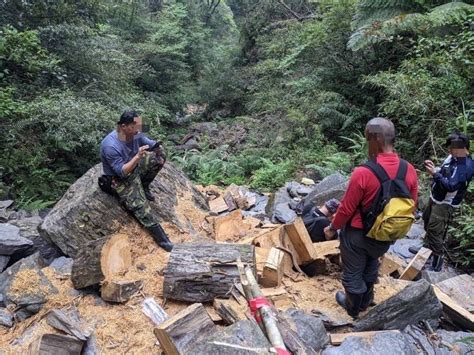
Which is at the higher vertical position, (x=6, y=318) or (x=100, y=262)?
(x=100, y=262)

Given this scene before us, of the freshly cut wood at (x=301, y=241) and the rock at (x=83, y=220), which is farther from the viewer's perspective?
the rock at (x=83, y=220)

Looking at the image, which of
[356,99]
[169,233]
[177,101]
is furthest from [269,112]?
[169,233]

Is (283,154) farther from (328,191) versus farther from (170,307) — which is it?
(170,307)

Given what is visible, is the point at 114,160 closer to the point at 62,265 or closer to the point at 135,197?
the point at 135,197

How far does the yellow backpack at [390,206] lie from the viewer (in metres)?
3.31

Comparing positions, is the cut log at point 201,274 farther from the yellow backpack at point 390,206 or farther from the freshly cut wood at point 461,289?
the freshly cut wood at point 461,289

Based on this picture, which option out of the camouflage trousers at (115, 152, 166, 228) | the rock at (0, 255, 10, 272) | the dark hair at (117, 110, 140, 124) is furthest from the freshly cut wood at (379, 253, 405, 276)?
the rock at (0, 255, 10, 272)

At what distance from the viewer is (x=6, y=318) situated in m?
3.77

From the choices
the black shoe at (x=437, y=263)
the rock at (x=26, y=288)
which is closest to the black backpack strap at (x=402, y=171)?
the black shoe at (x=437, y=263)

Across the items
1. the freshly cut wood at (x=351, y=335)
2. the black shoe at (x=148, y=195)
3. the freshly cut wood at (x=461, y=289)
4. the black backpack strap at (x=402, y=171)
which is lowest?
the freshly cut wood at (x=461, y=289)

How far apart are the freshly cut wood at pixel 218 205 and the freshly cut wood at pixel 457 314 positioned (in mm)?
3677

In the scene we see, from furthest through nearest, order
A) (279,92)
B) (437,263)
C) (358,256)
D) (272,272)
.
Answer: (279,92)
(437,263)
(272,272)
(358,256)

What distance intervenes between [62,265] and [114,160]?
136 cm

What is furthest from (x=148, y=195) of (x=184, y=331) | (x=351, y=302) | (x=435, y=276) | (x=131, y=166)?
(x=435, y=276)
